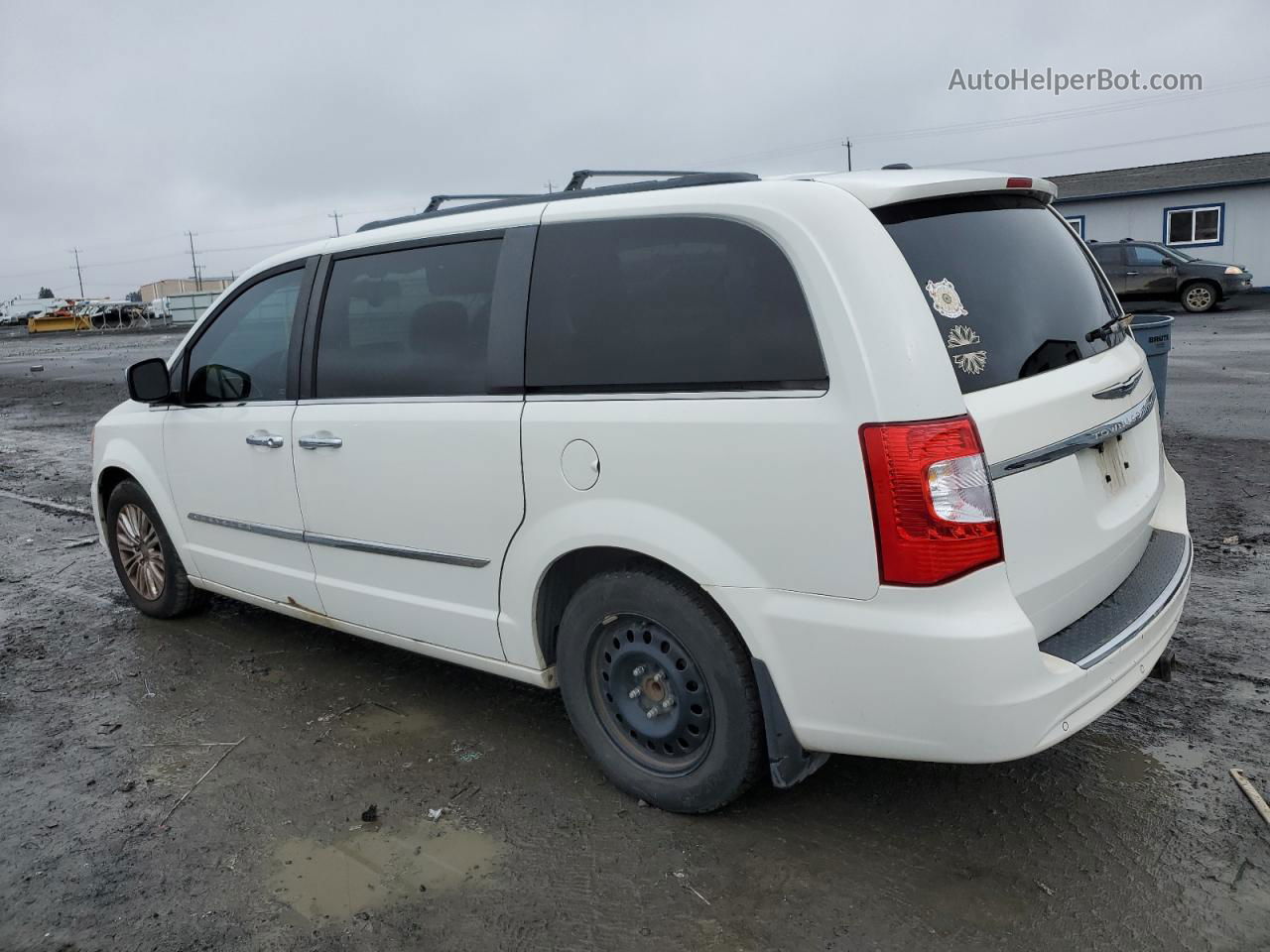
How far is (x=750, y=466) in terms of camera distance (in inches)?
112

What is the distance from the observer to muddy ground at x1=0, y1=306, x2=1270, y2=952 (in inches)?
112

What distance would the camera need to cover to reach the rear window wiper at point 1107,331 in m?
3.38

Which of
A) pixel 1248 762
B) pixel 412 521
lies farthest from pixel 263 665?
pixel 1248 762

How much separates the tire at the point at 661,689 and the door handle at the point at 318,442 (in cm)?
119

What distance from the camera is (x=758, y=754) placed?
3102mm

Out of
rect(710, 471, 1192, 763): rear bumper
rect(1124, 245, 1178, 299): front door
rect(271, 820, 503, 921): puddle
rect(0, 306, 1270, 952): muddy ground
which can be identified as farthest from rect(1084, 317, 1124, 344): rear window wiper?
rect(1124, 245, 1178, 299): front door

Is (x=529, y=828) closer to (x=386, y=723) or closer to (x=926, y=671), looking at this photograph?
(x=386, y=723)

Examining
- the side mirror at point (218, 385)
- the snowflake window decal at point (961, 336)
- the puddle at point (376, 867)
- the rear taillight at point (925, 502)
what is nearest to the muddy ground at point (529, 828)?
the puddle at point (376, 867)

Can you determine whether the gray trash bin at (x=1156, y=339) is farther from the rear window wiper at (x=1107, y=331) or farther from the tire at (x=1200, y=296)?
the tire at (x=1200, y=296)

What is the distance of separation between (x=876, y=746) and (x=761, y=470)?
31.5 inches

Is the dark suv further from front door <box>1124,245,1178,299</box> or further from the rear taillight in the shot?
the rear taillight

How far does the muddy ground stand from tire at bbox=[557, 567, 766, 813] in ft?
0.53

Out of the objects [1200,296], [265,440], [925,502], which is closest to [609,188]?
[925,502]

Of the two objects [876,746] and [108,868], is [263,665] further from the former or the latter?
[876,746]
